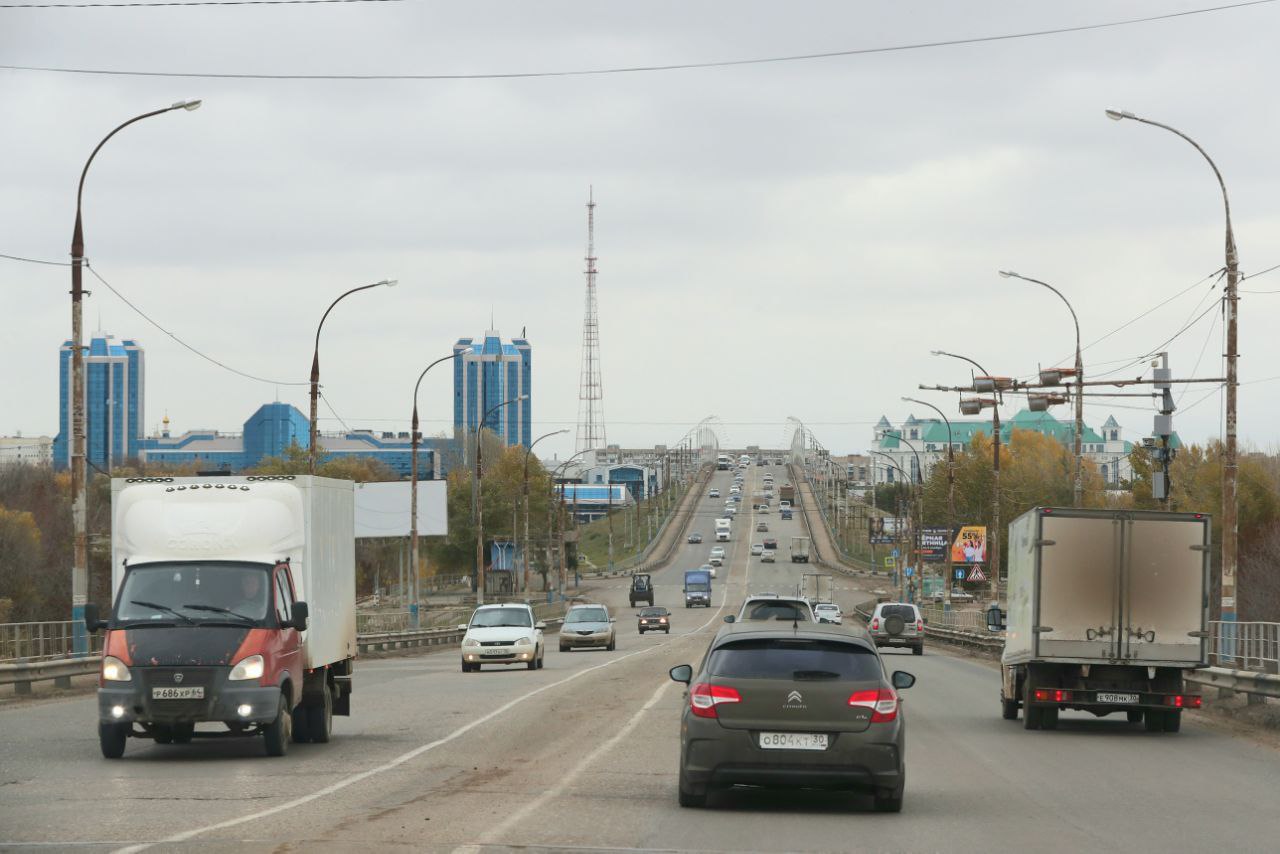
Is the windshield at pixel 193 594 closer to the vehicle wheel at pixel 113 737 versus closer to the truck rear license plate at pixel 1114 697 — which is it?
the vehicle wheel at pixel 113 737

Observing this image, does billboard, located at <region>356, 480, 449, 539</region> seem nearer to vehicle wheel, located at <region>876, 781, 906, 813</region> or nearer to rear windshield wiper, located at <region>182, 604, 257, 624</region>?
rear windshield wiper, located at <region>182, 604, 257, 624</region>

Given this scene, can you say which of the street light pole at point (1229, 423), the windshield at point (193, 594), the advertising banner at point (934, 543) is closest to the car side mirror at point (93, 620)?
the windshield at point (193, 594)

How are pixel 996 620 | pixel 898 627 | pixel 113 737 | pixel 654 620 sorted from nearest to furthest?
pixel 113 737 < pixel 996 620 < pixel 898 627 < pixel 654 620

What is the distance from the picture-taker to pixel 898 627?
52.3 metres

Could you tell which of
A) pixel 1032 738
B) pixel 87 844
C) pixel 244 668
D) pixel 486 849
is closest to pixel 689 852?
pixel 486 849

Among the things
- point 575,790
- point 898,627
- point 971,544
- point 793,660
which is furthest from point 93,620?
point 971,544

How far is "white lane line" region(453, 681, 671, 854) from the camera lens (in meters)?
10.8

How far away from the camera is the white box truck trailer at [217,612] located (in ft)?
54.7

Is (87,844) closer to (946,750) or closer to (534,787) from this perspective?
(534,787)

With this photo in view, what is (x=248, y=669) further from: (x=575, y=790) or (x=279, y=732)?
(x=575, y=790)

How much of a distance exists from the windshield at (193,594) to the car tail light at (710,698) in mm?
6243

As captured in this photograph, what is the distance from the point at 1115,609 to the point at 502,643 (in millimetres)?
19423

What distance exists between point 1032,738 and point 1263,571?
59455 millimetres

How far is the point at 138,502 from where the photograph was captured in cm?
1820
